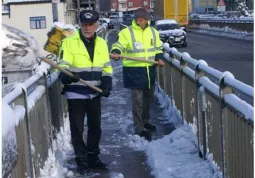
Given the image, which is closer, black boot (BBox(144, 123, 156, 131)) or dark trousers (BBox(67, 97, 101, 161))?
dark trousers (BBox(67, 97, 101, 161))

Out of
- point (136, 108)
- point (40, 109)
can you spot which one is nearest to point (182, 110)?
point (136, 108)

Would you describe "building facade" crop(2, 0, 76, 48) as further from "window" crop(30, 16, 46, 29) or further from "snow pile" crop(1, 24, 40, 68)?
"snow pile" crop(1, 24, 40, 68)

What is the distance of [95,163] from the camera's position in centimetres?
659

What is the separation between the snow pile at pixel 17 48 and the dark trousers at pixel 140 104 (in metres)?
3.44

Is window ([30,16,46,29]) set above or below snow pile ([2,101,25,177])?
below

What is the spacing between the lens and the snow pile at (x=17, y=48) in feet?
13.9

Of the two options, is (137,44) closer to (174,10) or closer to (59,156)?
(59,156)

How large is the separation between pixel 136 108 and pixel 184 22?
139 ft

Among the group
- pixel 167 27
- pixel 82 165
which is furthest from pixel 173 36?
pixel 82 165

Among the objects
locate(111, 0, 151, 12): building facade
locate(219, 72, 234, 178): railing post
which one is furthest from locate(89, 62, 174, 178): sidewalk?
locate(111, 0, 151, 12): building facade

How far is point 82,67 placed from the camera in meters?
6.41

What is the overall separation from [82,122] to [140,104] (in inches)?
73.9

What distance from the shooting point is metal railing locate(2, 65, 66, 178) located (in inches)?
155

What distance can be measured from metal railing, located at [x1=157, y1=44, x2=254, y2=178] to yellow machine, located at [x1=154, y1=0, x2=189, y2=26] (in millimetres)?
38620
